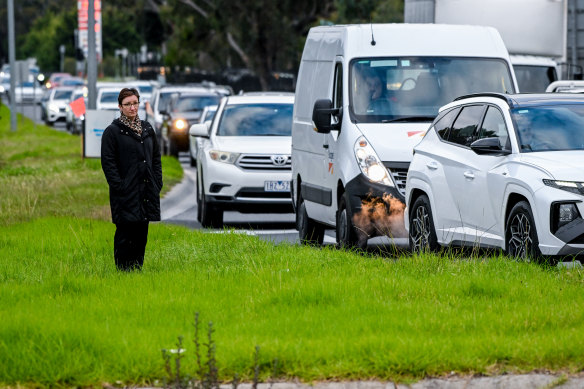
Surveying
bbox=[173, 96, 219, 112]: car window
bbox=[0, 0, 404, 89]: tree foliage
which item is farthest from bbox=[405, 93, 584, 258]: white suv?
bbox=[0, 0, 404, 89]: tree foliage

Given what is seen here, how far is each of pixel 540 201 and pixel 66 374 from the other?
4263mm

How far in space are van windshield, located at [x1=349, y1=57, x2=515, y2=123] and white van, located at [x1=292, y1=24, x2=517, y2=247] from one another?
10 mm

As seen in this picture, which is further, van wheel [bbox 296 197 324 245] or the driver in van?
van wheel [bbox 296 197 324 245]

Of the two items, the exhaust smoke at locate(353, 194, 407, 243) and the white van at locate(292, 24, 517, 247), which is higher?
the white van at locate(292, 24, 517, 247)

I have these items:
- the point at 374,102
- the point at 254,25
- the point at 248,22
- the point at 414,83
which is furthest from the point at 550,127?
the point at 248,22

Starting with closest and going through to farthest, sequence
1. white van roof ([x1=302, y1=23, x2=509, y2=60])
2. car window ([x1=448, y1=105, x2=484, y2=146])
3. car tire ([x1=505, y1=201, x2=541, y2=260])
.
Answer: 1. car tire ([x1=505, y1=201, x2=541, y2=260])
2. car window ([x1=448, y1=105, x2=484, y2=146])
3. white van roof ([x1=302, y1=23, x2=509, y2=60])

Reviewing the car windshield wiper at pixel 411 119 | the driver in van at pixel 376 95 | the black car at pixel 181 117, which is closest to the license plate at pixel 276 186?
the driver in van at pixel 376 95

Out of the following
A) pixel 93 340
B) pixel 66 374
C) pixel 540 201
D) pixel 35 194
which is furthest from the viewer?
pixel 35 194

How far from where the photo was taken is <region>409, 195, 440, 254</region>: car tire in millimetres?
11656

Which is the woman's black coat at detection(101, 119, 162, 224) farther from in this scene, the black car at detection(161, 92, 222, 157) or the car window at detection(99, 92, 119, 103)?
the car window at detection(99, 92, 119, 103)

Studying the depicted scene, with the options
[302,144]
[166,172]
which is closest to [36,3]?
[166,172]

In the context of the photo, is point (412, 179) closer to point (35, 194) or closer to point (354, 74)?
point (354, 74)

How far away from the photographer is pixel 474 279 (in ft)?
29.0

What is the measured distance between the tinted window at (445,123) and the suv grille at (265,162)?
17.4 feet
